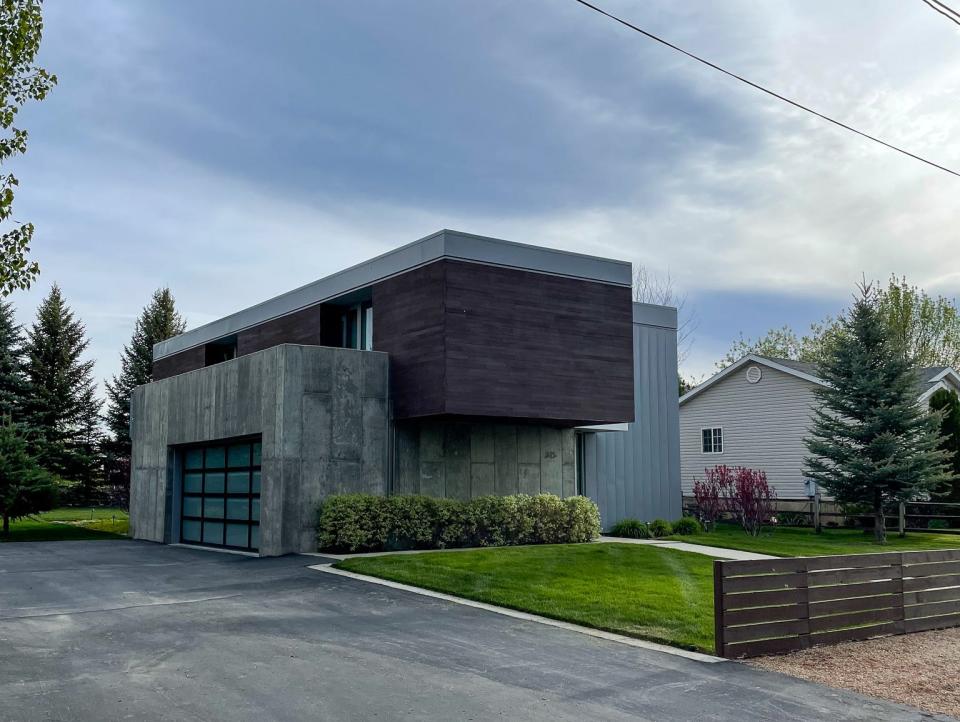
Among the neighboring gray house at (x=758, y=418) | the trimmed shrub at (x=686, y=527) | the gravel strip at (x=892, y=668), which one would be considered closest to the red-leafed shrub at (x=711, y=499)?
the trimmed shrub at (x=686, y=527)

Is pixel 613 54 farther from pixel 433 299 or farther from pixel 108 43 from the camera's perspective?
pixel 108 43

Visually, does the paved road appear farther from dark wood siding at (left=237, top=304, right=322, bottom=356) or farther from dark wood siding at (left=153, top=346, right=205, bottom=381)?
dark wood siding at (left=153, top=346, right=205, bottom=381)

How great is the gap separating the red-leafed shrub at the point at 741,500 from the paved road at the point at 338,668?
14.1 meters

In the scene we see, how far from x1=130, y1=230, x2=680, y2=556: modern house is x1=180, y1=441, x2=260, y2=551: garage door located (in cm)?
5

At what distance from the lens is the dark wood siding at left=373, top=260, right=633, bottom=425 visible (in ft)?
60.4

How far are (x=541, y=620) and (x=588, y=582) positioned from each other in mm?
2612

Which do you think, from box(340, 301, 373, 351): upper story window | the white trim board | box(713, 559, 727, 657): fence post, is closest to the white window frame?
box(340, 301, 373, 351): upper story window

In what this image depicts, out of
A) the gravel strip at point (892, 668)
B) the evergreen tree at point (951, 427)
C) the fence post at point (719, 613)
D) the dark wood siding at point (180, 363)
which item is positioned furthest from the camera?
the dark wood siding at point (180, 363)

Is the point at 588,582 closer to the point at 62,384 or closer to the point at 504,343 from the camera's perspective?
the point at 504,343

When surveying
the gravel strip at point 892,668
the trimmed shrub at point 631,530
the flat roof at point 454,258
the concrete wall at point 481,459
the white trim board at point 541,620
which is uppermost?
the flat roof at point 454,258

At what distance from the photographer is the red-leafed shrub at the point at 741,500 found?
24.2 metres

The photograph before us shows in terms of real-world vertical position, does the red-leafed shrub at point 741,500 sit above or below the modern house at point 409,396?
below

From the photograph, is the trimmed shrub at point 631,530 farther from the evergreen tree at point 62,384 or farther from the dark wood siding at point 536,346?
the evergreen tree at point 62,384

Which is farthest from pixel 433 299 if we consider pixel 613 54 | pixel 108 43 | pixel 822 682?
pixel 822 682
